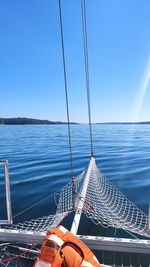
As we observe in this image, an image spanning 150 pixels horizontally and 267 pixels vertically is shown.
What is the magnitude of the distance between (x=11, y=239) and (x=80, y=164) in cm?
762

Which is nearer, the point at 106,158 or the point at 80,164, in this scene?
the point at 80,164

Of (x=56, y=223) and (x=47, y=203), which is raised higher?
(x=56, y=223)

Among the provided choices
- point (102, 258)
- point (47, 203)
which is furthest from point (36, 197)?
point (102, 258)

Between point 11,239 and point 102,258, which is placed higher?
point 11,239

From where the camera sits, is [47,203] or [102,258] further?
[47,203]

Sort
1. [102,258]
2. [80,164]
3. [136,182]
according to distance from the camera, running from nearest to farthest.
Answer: [102,258], [136,182], [80,164]

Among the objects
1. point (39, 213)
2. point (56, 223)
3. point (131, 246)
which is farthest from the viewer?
point (39, 213)

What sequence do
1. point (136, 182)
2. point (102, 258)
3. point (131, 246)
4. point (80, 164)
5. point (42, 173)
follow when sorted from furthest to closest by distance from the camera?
point (80, 164)
point (42, 173)
point (136, 182)
point (102, 258)
point (131, 246)

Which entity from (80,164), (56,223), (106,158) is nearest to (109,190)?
(56,223)

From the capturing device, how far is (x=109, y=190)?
5.95 metres

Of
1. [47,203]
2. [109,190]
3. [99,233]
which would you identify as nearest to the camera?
[99,233]

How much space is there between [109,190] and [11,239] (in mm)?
3414

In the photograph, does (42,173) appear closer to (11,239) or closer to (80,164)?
(80,164)

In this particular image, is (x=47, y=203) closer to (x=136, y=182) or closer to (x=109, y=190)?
(x=109, y=190)
